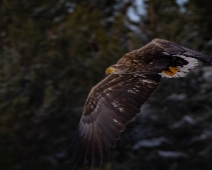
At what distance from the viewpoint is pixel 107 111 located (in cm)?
660

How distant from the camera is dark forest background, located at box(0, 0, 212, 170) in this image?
9867mm

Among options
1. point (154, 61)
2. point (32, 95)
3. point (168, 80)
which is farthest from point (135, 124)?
point (154, 61)

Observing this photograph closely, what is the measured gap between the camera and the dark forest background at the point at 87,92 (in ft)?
32.4

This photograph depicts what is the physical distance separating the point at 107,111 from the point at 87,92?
10.6 feet

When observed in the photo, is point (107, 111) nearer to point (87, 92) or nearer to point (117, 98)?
point (117, 98)

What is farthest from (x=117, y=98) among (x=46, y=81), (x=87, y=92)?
(x=46, y=81)

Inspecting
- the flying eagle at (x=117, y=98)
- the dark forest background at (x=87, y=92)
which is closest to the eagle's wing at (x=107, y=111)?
the flying eagle at (x=117, y=98)

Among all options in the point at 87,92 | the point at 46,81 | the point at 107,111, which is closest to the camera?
the point at 107,111

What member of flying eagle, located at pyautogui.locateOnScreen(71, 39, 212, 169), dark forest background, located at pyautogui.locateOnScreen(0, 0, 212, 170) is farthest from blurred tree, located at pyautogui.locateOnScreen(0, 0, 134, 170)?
flying eagle, located at pyautogui.locateOnScreen(71, 39, 212, 169)

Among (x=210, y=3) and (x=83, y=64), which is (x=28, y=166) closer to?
(x=83, y=64)

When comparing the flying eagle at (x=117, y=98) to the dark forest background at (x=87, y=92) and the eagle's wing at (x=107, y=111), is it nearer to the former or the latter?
the eagle's wing at (x=107, y=111)

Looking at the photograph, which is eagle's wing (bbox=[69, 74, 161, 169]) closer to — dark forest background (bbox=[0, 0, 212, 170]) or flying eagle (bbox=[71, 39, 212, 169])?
flying eagle (bbox=[71, 39, 212, 169])

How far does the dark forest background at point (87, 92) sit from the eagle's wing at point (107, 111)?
9.96 feet

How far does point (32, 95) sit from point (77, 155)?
3628 mm
